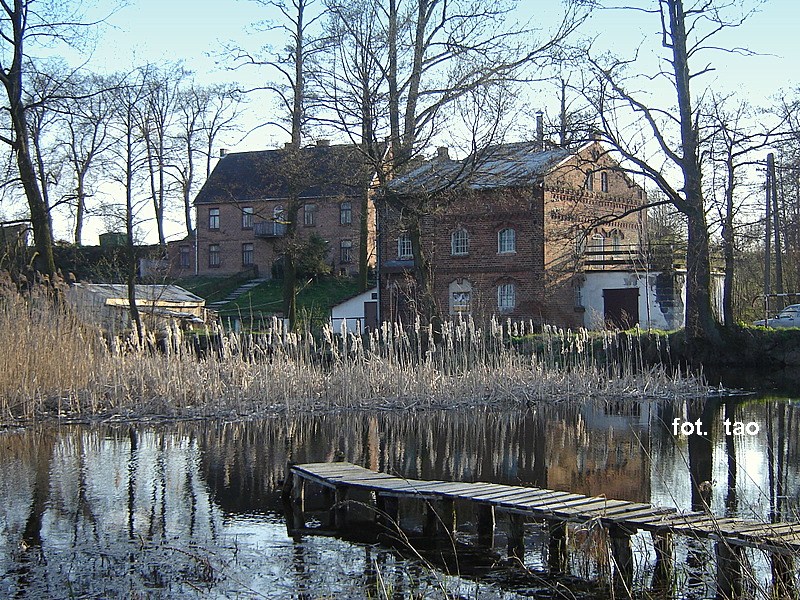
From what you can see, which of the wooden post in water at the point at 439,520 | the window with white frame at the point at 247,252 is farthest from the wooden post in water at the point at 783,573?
the window with white frame at the point at 247,252

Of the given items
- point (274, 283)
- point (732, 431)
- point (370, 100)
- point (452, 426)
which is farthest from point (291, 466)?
point (274, 283)

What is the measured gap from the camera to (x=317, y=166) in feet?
87.6

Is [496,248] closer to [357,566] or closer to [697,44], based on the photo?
[697,44]

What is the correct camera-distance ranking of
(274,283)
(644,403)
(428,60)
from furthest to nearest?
1. (274,283)
2. (428,60)
3. (644,403)

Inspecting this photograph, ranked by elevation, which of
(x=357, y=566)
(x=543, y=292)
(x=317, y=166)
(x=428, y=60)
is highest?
(x=428, y=60)

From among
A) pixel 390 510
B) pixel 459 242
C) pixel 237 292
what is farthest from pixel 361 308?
pixel 390 510

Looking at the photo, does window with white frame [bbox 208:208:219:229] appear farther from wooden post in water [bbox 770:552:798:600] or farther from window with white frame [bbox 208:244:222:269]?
wooden post in water [bbox 770:552:798:600]

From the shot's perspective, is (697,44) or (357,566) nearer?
(357,566)

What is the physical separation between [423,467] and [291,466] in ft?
7.44

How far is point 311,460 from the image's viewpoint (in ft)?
40.9

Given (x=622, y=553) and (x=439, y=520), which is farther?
(x=439, y=520)

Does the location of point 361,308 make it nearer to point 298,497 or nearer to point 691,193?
point 691,193

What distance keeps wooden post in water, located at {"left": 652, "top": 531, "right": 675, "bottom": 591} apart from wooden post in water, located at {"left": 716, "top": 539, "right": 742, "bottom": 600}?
1.36 feet

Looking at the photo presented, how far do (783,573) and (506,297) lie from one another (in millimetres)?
29144
